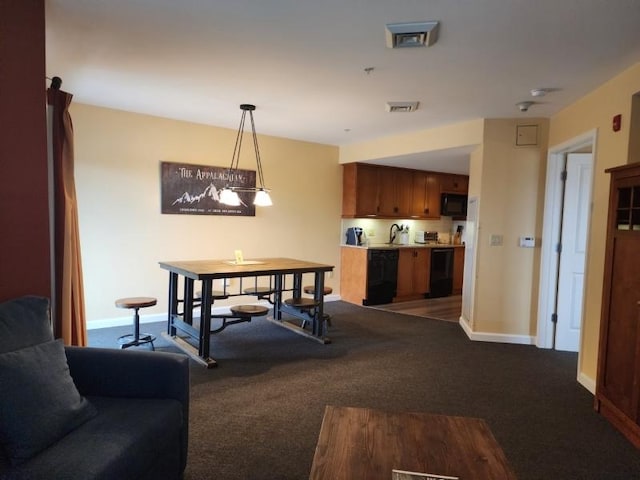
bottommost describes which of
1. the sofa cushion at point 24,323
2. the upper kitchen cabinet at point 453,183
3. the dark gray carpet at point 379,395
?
the dark gray carpet at point 379,395

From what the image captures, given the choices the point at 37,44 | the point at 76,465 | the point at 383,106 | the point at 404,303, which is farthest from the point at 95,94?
the point at 404,303

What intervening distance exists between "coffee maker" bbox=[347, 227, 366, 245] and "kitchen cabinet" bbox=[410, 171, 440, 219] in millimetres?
1066

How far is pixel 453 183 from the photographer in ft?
24.5

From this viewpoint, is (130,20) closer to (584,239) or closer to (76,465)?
(76,465)

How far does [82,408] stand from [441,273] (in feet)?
20.6

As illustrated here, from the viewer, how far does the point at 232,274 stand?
3543 mm

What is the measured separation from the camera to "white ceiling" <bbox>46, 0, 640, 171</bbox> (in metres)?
2.25

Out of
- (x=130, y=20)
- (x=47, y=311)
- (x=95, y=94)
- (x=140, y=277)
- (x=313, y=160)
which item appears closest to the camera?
(x=47, y=311)

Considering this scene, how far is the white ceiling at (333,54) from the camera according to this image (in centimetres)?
225

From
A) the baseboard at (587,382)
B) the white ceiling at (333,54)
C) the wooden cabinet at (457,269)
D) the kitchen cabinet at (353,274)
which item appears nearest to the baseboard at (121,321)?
the white ceiling at (333,54)

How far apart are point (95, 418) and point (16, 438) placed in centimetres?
29

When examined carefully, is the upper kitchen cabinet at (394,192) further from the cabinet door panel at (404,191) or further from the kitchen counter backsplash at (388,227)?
the kitchen counter backsplash at (388,227)

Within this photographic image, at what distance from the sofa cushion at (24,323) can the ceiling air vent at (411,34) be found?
238 centimetres

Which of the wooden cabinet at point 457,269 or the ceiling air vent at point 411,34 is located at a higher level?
the ceiling air vent at point 411,34
